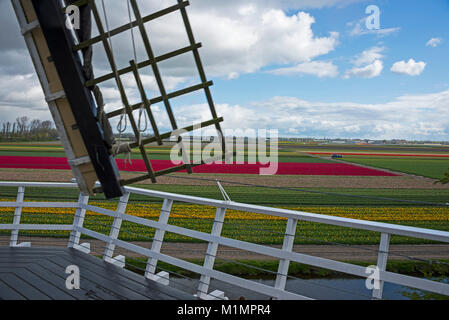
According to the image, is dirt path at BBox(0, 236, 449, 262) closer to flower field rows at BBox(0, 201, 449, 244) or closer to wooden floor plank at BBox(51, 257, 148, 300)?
flower field rows at BBox(0, 201, 449, 244)

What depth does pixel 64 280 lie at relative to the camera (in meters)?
3.93

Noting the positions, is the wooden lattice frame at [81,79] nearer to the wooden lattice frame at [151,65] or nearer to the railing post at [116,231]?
the wooden lattice frame at [151,65]

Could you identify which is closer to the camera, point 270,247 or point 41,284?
point 270,247

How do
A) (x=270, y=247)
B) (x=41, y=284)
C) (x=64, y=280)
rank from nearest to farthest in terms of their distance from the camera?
(x=270, y=247), (x=41, y=284), (x=64, y=280)

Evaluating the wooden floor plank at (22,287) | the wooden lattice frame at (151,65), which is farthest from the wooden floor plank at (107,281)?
the wooden lattice frame at (151,65)

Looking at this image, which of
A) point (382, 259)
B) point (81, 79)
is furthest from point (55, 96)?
point (382, 259)

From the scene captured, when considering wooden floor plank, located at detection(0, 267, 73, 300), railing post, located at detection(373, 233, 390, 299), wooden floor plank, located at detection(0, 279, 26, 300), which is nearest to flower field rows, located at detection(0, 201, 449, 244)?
wooden floor plank, located at detection(0, 267, 73, 300)

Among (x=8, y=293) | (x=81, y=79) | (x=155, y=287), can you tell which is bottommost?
(x=155, y=287)

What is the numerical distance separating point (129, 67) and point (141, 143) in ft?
2.13

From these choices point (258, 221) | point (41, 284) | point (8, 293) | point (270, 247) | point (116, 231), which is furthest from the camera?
point (258, 221)

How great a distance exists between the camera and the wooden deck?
3.52m

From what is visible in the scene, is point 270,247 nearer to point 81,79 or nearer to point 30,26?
point 81,79
